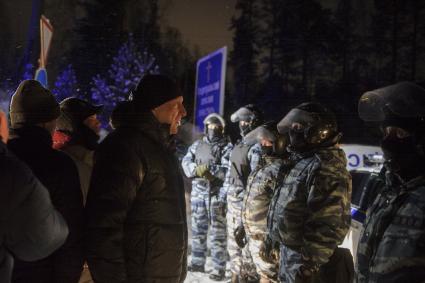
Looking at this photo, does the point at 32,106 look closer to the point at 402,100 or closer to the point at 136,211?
the point at 136,211

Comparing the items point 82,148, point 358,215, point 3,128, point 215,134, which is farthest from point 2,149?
point 215,134

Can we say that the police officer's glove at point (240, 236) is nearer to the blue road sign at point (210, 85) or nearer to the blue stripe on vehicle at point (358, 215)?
the blue stripe on vehicle at point (358, 215)

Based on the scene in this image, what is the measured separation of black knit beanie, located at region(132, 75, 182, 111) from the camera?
309 cm

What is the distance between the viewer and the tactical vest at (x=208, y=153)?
7.72m

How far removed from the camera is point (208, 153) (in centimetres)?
779

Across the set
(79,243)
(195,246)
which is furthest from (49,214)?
(195,246)

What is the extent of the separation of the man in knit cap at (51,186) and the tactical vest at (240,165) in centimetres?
402

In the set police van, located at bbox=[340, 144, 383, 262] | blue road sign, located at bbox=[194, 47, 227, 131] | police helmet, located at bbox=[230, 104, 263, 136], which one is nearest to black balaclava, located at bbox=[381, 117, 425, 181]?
police van, located at bbox=[340, 144, 383, 262]

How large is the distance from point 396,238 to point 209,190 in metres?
5.18

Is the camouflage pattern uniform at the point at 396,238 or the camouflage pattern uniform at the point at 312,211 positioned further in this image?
the camouflage pattern uniform at the point at 312,211

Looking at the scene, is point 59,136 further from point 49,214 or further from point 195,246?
point 195,246

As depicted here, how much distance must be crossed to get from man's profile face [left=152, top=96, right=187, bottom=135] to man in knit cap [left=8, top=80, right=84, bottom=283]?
675 millimetres

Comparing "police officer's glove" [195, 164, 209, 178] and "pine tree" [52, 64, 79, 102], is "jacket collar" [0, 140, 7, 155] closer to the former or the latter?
"police officer's glove" [195, 164, 209, 178]

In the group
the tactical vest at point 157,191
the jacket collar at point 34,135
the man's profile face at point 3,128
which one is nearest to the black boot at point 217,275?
the tactical vest at point 157,191
